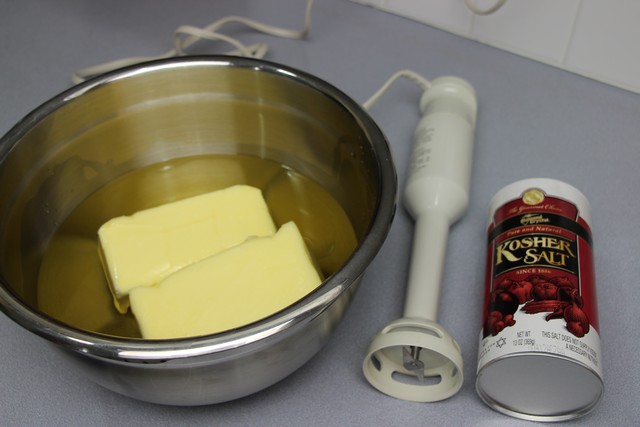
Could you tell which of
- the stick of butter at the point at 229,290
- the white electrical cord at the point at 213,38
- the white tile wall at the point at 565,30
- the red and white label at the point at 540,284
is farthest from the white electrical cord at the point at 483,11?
the stick of butter at the point at 229,290

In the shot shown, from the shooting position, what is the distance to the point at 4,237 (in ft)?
2.03

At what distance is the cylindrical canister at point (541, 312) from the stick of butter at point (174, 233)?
22 centimetres

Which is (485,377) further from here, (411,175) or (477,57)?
(477,57)

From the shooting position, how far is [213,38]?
90cm

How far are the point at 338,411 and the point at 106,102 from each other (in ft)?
1.25

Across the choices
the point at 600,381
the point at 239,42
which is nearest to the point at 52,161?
the point at 239,42

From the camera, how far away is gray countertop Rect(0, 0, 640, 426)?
1.95 feet

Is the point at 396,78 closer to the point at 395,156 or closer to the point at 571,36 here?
the point at 395,156

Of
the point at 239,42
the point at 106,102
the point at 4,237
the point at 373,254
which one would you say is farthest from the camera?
the point at 239,42

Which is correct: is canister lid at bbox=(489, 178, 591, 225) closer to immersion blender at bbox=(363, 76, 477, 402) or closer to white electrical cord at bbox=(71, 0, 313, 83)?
immersion blender at bbox=(363, 76, 477, 402)

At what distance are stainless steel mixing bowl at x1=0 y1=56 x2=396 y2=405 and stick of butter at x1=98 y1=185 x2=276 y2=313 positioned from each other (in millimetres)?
77

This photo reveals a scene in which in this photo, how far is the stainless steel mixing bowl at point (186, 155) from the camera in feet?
1.57

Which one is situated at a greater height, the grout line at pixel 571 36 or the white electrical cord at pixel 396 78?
the grout line at pixel 571 36

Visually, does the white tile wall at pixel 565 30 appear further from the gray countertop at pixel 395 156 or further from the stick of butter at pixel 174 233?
the stick of butter at pixel 174 233
